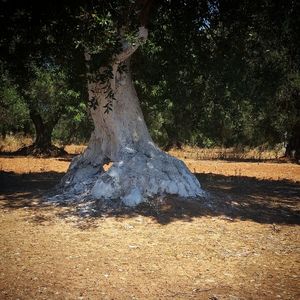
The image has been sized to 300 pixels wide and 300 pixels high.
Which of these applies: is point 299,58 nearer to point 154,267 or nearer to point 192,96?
point 192,96

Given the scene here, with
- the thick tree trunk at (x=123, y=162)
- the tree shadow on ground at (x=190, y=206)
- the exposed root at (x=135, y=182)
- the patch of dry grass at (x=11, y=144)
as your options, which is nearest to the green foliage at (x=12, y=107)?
the patch of dry grass at (x=11, y=144)

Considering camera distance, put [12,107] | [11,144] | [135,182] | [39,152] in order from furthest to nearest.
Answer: [11,144] → [39,152] → [12,107] → [135,182]

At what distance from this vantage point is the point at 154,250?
20.9 ft

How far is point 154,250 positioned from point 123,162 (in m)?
3.61

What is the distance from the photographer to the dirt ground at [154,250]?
195 inches

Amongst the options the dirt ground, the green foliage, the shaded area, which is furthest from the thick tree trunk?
the shaded area

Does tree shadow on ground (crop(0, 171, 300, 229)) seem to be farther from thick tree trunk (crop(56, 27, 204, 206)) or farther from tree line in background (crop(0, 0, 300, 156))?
tree line in background (crop(0, 0, 300, 156))

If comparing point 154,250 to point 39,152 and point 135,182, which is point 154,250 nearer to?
point 135,182

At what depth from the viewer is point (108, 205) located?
8734 millimetres

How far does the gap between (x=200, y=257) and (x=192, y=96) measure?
306 inches

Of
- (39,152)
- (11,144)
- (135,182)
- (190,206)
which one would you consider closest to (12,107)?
(39,152)

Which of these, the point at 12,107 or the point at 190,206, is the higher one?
the point at 12,107

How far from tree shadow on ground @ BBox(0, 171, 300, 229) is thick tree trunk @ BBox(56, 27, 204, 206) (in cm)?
38

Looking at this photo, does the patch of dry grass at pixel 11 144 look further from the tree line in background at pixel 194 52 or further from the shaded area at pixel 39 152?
the tree line in background at pixel 194 52
